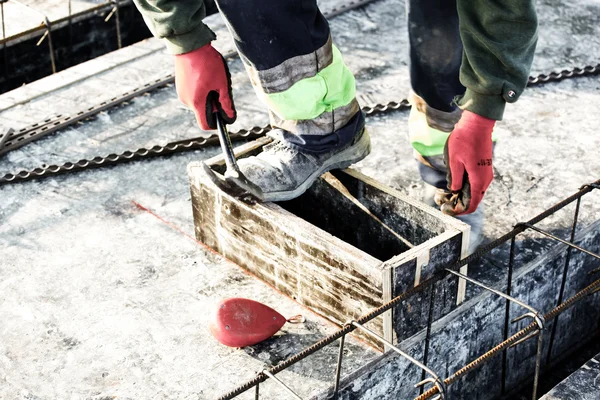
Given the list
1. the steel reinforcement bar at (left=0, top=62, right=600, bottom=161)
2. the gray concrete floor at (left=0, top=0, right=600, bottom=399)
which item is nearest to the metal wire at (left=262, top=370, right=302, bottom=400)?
the gray concrete floor at (left=0, top=0, right=600, bottom=399)

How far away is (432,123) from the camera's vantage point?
3.75 metres

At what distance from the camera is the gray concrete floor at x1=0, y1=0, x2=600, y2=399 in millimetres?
3096

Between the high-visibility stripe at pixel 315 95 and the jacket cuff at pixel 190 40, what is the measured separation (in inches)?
11.2

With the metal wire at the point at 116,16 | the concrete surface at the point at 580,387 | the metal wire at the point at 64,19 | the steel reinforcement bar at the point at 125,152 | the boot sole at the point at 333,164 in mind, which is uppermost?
the boot sole at the point at 333,164

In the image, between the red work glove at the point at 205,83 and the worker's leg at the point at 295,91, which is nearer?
the worker's leg at the point at 295,91

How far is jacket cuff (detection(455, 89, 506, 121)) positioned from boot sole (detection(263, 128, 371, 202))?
0.56m

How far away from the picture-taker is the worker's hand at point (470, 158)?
10.2 ft

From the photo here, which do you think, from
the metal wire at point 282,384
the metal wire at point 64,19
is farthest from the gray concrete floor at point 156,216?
the metal wire at point 64,19

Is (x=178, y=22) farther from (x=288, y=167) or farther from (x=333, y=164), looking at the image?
(x=333, y=164)

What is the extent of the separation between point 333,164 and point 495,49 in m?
0.85

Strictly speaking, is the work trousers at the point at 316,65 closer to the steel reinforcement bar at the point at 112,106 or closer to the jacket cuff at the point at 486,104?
the jacket cuff at the point at 486,104

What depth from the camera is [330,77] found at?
332cm

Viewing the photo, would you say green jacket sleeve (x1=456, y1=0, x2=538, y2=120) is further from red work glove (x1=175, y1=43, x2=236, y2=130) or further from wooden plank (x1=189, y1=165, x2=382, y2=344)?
red work glove (x1=175, y1=43, x2=236, y2=130)

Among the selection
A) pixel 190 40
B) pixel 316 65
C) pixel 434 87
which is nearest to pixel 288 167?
pixel 316 65
